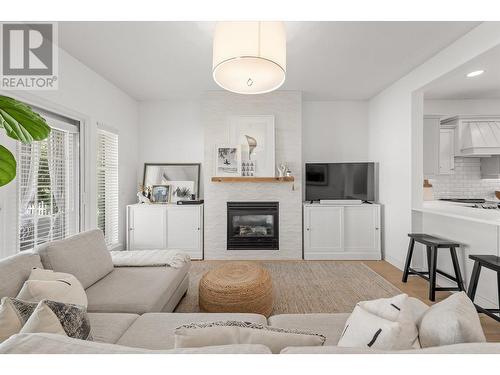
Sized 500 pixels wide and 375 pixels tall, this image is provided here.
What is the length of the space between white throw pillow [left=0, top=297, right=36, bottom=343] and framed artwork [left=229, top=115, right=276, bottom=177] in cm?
338

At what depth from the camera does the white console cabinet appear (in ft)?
13.9

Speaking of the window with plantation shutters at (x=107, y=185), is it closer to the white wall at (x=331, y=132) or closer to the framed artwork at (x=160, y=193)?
the framed artwork at (x=160, y=193)

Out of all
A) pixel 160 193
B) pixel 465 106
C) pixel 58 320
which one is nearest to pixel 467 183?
pixel 465 106

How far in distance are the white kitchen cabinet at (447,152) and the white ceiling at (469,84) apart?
640 mm

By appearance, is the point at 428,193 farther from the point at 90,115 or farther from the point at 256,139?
the point at 90,115

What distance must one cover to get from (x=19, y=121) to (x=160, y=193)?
361 cm

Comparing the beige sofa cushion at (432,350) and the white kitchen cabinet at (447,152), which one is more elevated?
the white kitchen cabinet at (447,152)

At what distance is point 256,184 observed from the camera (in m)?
4.33

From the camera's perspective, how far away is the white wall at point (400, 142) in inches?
121

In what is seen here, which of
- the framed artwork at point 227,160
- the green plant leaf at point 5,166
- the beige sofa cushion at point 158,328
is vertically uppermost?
the framed artwork at point 227,160

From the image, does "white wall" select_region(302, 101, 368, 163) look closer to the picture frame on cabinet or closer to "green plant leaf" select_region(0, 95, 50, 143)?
the picture frame on cabinet

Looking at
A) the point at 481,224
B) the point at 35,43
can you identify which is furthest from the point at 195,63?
the point at 481,224

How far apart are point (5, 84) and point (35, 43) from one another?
0.53 m

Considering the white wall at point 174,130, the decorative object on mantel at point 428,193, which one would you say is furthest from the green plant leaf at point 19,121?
the decorative object on mantel at point 428,193
